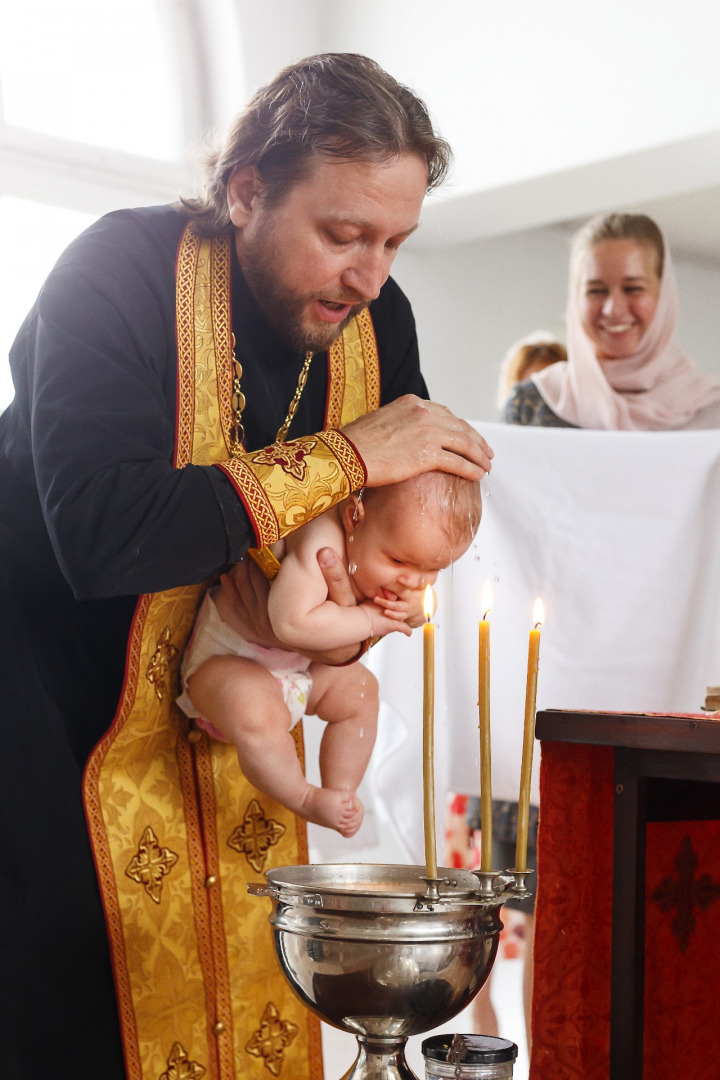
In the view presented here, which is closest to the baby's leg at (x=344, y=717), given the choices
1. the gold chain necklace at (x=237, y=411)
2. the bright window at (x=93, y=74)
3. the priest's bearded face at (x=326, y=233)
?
the gold chain necklace at (x=237, y=411)

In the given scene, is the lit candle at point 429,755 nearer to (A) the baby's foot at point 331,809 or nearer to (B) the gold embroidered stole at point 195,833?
(B) the gold embroidered stole at point 195,833

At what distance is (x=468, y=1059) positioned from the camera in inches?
46.2

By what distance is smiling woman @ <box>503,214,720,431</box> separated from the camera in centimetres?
393

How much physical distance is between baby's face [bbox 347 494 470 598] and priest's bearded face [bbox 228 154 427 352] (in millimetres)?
283

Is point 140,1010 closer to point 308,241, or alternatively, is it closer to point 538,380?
point 308,241

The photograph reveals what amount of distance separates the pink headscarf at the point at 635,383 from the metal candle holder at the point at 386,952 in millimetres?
2798

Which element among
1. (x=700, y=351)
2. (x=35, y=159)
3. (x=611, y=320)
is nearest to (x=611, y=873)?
(x=611, y=320)

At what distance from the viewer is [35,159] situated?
445 cm

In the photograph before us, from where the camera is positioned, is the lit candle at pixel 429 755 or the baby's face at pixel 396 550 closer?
the lit candle at pixel 429 755

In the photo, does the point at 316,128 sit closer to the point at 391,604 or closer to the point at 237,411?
the point at 237,411

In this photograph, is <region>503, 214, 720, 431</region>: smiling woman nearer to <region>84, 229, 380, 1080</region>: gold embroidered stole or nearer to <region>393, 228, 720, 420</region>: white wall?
<region>393, 228, 720, 420</region>: white wall

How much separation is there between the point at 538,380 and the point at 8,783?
2613 millimetres

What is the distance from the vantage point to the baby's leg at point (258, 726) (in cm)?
175

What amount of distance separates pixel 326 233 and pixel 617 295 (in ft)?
8.45
